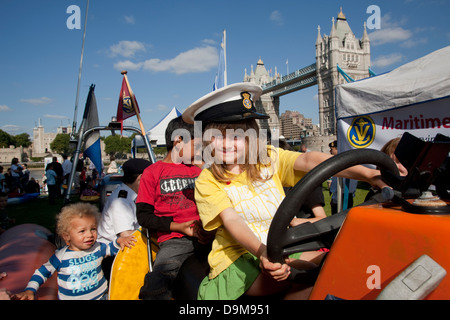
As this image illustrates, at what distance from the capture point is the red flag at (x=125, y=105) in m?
4.36

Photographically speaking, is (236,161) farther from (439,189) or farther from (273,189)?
(439,189)

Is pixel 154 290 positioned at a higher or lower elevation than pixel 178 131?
lower

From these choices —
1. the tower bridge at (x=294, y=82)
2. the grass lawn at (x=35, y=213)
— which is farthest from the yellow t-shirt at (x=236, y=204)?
the tower bridge at (x=294, y=82)

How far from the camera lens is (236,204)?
1.66m

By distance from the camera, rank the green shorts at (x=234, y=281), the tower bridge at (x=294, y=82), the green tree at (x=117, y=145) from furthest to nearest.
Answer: the green tree at (x=117, y=145) < the tower bridge at (x=294, y=82) < the green shorts at (x=234, y=281)

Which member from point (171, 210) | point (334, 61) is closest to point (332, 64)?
point (334, 61)

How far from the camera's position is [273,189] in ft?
5.74

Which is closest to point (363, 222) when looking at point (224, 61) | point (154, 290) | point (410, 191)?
point (410, 191)

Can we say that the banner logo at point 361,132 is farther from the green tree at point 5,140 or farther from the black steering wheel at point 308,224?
the green tree at point 5,140

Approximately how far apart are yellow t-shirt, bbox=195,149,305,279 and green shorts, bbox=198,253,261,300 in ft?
0.12

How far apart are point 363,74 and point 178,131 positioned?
74.2m

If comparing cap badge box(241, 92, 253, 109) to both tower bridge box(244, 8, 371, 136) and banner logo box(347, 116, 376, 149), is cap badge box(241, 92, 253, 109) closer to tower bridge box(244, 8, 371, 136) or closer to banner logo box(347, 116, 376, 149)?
banner logo box(347, 116, 376, 149)

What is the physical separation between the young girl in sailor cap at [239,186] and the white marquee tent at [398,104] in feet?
11.3

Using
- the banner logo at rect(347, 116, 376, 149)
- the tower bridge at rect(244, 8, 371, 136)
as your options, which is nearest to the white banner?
the banner logo at rect(347, 116, 376, 149)
